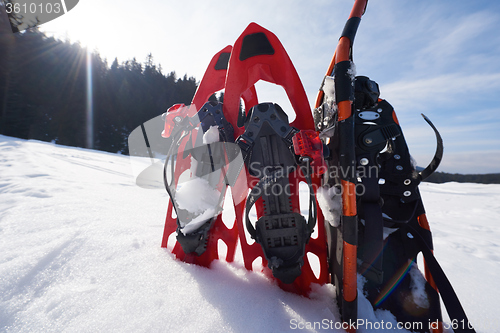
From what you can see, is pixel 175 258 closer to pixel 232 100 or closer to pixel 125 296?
pixel 125 296

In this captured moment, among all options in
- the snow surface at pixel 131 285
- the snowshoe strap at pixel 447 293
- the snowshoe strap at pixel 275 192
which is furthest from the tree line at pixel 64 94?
the snowshoe strap at pixel 447 293

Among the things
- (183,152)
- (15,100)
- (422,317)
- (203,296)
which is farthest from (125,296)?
(15,100)

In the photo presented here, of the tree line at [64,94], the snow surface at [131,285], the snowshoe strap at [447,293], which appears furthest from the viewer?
the tree line at [64,94]

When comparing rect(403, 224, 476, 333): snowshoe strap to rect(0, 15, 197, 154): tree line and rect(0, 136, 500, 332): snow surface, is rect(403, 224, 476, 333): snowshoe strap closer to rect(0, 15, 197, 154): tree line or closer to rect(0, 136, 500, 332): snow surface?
rect(0, 136, 500, 332): snow surface

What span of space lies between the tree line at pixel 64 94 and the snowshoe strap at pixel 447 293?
2620cm

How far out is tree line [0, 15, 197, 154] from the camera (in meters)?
17.3

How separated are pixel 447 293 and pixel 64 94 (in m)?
30.2

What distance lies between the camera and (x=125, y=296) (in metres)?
1.01

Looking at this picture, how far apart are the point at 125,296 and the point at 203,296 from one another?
0.39 m

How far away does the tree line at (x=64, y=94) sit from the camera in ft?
56.7

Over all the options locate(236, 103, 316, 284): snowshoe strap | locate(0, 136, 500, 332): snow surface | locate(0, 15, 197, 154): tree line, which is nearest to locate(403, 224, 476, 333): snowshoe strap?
locate(0, 136, 500, 332): snow surface

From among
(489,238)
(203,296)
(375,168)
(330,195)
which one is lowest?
(489,238)

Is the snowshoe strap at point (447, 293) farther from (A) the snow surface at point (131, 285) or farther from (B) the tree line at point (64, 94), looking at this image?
(B) the tree line at point (64, 94)

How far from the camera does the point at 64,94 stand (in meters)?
21.1
